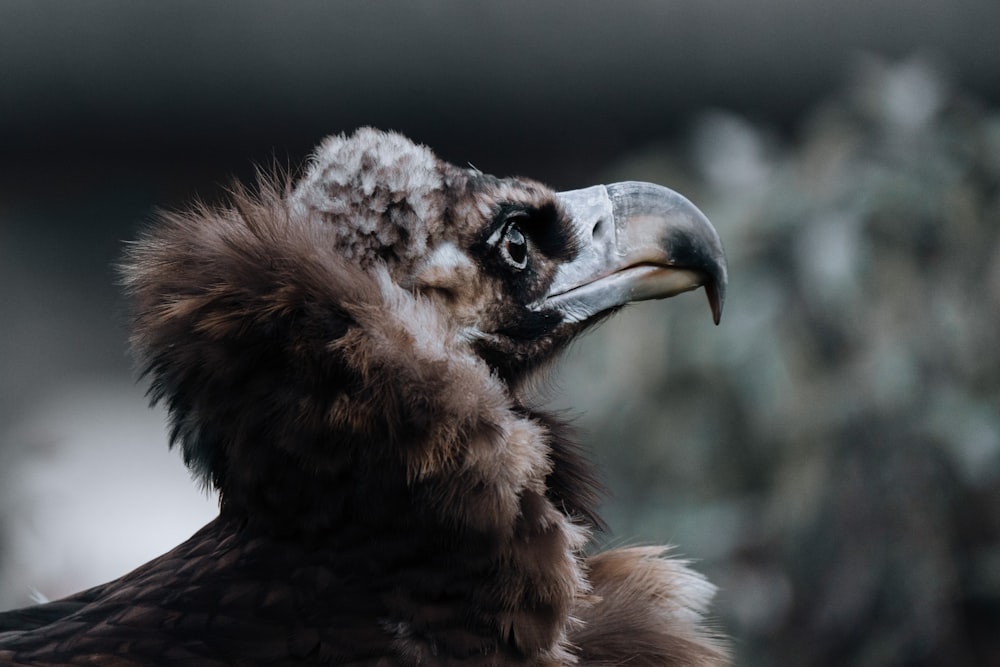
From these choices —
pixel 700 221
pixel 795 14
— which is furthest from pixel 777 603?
pixel 795 14

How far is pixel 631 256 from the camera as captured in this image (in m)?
1.91

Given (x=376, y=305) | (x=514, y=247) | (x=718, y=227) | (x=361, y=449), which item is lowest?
(x=361, y=449)

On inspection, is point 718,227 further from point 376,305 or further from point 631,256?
point 376,305

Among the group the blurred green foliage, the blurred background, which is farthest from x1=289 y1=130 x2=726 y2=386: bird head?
the blurred green foliage

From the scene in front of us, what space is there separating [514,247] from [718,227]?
72.5 inches

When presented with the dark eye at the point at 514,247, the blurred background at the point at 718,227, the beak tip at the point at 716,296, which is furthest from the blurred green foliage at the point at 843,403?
the dark eye at the point at 514,247

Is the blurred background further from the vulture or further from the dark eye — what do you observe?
the dark eye

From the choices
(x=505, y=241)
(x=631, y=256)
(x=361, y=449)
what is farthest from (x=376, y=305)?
(x=631, y=256)

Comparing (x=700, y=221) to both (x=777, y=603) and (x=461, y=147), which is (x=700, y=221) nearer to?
(x=777, y=603)

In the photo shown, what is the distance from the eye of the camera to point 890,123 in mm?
3598

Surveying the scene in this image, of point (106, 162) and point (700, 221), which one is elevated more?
point (106, 162)

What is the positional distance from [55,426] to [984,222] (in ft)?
12.5

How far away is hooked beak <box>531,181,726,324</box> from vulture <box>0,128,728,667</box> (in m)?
0.09

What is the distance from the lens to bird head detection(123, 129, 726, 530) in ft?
5.14
